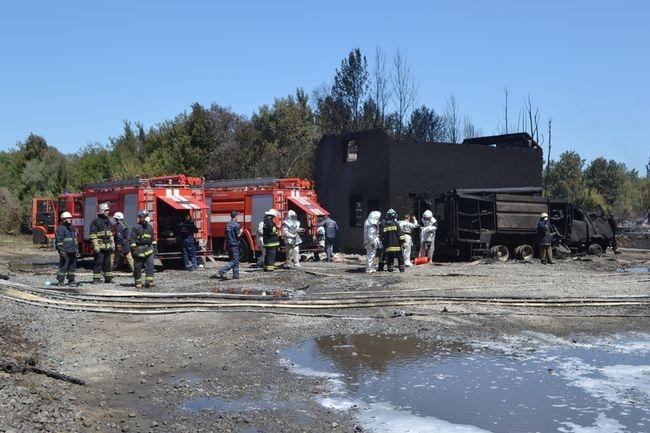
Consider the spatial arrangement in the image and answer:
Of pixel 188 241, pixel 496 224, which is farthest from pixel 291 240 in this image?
pixel 496 224

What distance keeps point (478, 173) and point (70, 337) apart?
76.3ft

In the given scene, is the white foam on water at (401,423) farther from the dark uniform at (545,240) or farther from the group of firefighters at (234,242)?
the dark uniform at (545,240)

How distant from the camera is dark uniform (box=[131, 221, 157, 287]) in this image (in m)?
14.9

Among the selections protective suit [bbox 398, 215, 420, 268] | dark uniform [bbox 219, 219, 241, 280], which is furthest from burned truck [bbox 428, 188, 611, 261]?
dark uniform [bbox 219, 219, 241, 280]

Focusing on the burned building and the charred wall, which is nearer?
the burned building

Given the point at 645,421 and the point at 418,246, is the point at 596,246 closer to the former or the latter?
the point at 418,246

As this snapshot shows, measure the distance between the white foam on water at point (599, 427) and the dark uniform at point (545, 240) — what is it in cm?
1640

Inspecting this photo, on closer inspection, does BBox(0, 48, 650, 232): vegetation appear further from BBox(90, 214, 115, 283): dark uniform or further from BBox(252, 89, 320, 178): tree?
BBox(90, 214, 115, 283): dark uniform

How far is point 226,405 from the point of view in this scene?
6734 millimetres

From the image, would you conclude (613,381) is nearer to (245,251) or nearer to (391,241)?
(391,241)

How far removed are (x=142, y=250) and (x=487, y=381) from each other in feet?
30.4

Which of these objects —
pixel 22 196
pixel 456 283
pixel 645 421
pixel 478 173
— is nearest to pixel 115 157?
pixel 22 196

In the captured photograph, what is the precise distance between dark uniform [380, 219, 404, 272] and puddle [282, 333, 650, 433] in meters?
8.35

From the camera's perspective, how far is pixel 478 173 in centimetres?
3023
